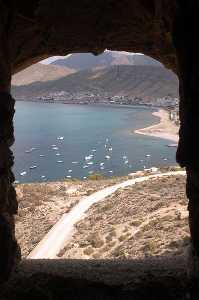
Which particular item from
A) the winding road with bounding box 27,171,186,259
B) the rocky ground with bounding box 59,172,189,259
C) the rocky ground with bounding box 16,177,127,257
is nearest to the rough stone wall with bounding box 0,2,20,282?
the rocky ground with bounding box 59,172,189,259

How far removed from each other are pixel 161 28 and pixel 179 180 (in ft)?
95.7

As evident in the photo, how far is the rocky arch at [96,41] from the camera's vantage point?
1240cm

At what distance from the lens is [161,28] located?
1470 centimetres

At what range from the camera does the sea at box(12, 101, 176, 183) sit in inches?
3781

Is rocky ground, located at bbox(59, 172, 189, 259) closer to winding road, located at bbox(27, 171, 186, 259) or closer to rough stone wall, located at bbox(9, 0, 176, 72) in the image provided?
winding road, located at bbox(27, 171, 186, 259)

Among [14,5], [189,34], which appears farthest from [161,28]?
[14,5]

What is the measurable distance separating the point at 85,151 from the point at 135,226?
8994 cm

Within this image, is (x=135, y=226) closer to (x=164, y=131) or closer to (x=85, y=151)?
(x=85, y=151)

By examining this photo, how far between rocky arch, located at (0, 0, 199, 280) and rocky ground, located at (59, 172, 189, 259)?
9388 mm

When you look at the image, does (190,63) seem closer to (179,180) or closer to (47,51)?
(47,51)

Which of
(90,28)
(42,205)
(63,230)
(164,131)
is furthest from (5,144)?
(164,131)

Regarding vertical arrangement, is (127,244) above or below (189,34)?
below

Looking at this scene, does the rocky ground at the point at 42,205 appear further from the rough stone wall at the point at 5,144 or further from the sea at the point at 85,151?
the sea at the point at 85,151

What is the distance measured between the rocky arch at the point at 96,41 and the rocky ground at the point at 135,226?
370 inches
